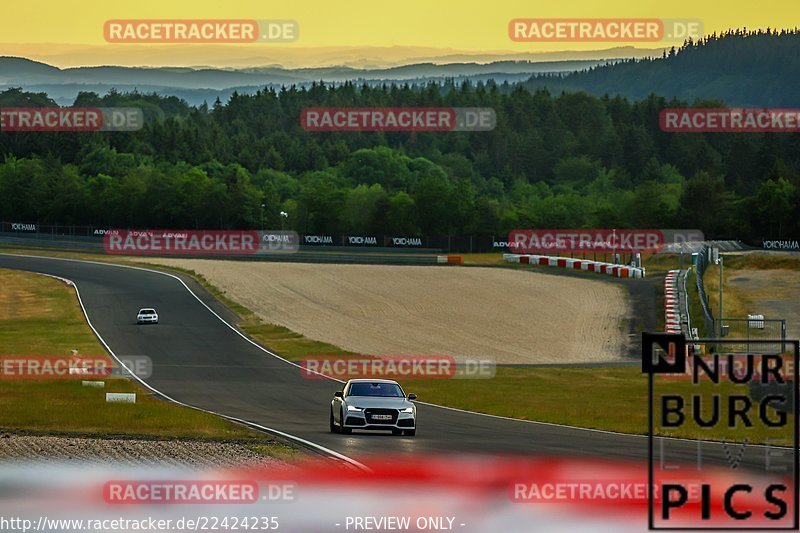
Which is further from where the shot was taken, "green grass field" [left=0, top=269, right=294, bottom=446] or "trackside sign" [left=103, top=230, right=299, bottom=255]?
"trackside sign" [left=103, top=230, right=299, bottom=255]

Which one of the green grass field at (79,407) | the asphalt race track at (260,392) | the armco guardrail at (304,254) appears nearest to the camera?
the asphalt race track at (260,392)

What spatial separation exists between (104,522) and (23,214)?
17656 centimetres

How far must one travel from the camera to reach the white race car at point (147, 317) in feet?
253

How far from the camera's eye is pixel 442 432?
3469 centimetres

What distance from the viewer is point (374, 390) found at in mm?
34219

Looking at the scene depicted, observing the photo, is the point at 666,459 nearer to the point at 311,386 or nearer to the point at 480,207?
the point at 311,386

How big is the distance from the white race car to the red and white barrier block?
31.0 metres

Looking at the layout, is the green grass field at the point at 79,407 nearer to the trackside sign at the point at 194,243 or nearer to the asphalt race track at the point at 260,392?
the asphalt race track at the point at 260,392

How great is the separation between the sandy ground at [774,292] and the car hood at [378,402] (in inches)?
1399

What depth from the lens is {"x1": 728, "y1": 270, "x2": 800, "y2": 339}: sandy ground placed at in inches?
2830

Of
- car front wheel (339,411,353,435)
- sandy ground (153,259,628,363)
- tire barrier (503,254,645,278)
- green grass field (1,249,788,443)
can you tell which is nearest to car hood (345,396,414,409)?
car front wheel (339,411,353,435)

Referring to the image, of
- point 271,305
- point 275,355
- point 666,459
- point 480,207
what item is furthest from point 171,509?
point 480,207

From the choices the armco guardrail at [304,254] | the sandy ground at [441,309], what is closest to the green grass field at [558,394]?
the sandy ground at [441,309]

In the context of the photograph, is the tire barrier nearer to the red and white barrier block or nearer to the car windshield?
the red and white barrier block
